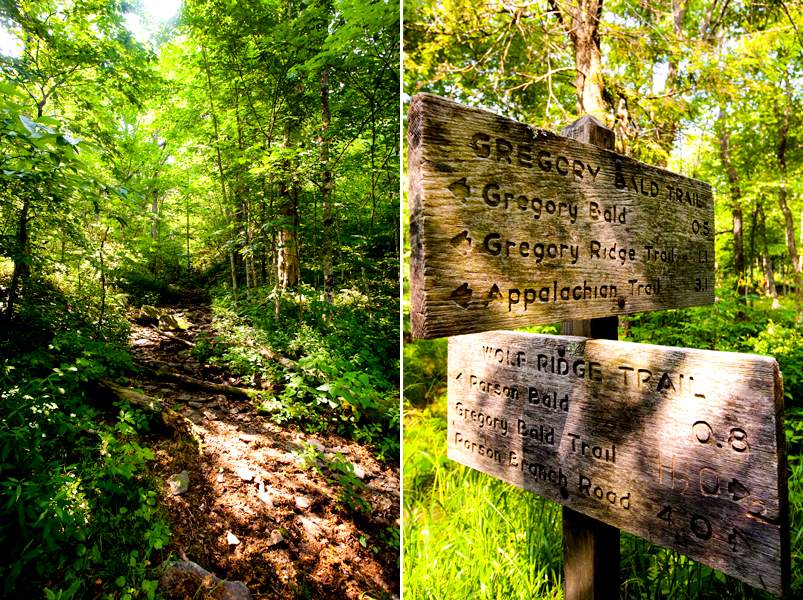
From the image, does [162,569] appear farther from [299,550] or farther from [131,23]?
[131,23]

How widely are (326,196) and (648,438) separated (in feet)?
6.47

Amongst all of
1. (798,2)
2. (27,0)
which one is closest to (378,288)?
(27,0)

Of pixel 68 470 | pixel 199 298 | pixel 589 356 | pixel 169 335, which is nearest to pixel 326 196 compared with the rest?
pixel 199 298

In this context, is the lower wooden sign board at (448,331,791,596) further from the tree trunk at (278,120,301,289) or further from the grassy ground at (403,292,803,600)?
the tree trunk at (278,120,301,289)

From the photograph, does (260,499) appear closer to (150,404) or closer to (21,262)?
(150,404)

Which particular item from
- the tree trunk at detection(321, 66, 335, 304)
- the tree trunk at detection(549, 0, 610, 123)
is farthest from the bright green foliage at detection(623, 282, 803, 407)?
the tree trunk at detection(321, 66, 335, 304)

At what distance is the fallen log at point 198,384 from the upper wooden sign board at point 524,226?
155 centimetres

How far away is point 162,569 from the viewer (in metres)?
1.22

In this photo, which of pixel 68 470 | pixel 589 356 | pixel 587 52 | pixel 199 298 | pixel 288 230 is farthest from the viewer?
pixel 587 52

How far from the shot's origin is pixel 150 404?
64.1 inches

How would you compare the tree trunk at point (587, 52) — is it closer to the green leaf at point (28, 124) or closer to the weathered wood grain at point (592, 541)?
the weathered wood grain at point (592, 541)

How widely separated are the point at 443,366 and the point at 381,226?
157cm

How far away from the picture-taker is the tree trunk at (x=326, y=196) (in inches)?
85.4

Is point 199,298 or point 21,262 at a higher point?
point 21,262
